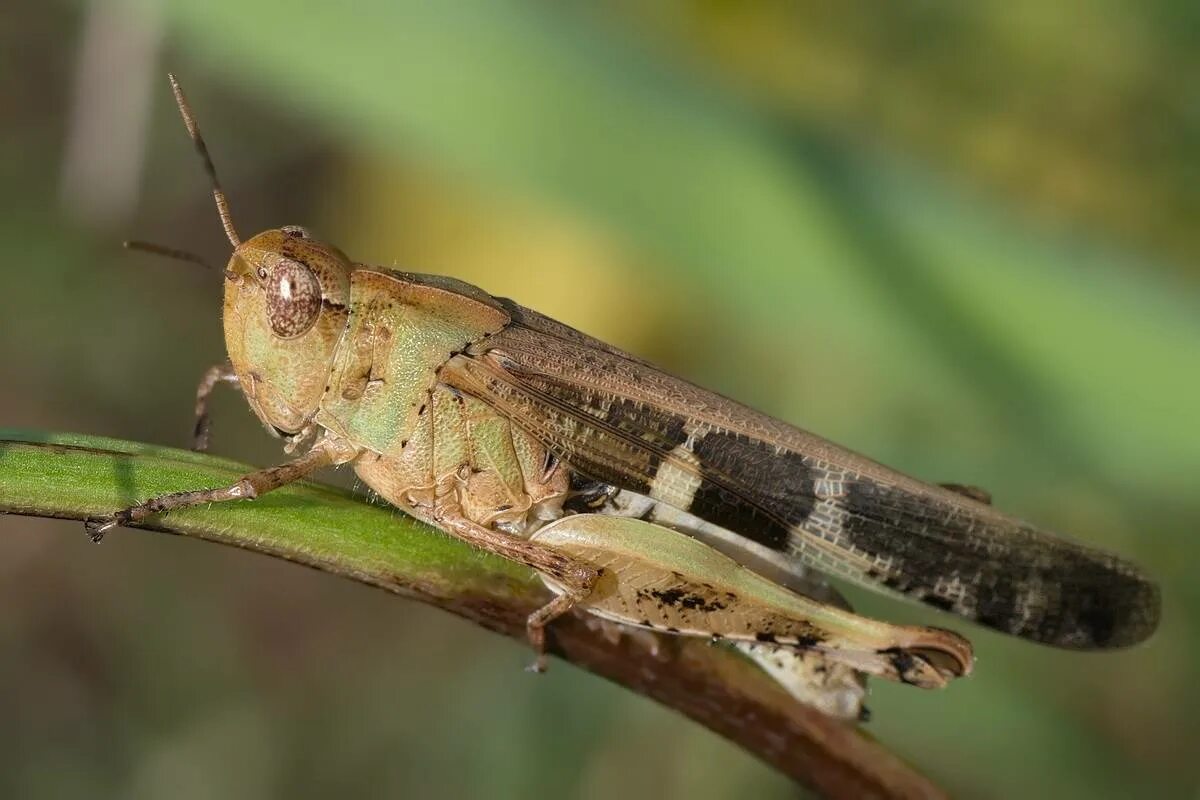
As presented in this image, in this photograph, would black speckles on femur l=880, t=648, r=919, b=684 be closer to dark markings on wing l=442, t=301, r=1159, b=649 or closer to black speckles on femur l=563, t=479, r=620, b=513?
dark markings on wing l=442, t=301, r=1159, b=649

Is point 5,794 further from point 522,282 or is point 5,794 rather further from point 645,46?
point 645,46

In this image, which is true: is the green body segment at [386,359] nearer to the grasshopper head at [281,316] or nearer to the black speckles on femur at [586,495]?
the grasshopper head at [281,316]

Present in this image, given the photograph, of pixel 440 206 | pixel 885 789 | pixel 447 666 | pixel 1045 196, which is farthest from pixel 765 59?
pixel 885 789

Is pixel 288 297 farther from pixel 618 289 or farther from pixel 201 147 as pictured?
pixel 618 289

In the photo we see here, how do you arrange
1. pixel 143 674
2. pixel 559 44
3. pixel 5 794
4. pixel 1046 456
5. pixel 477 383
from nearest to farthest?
pixel 477 383
pixel 559 44
pixel 1046 456
pixel 5 794
pixel 143 674

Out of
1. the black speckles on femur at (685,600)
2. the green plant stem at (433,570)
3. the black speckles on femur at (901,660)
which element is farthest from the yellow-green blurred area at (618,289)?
the green plant stem at (433,570)

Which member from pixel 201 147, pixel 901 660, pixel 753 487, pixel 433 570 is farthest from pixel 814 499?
pixel 201 147

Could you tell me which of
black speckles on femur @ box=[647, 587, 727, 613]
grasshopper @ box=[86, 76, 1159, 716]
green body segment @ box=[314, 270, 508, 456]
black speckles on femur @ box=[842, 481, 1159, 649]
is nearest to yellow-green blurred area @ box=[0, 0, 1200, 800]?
black speckles on femur @ box=[842, 481, 1159, 649]

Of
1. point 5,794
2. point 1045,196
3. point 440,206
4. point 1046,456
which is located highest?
point 1045,196
